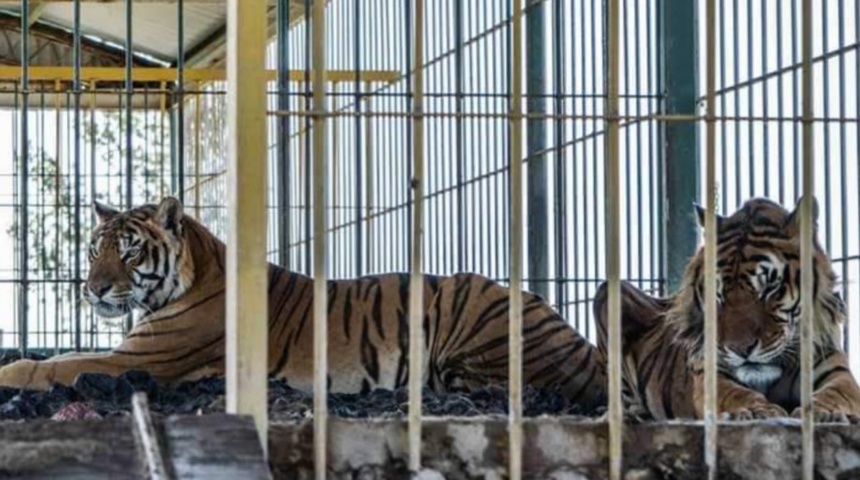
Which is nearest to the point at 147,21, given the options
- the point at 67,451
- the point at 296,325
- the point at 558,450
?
the point at 296,325

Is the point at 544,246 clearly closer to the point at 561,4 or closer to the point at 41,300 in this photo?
the point at 561,4

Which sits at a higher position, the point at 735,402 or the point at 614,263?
the point at 614,263

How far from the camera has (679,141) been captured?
7.12m

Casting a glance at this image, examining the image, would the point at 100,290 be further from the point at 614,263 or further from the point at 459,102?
the point at 614,263

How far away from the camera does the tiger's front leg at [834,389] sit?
4.47m

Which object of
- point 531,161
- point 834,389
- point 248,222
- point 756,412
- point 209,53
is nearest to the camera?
point 248,222

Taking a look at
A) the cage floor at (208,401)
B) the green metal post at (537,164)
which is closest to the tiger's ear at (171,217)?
the cage floor at (208,401)

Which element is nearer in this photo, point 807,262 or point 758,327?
point 807,262

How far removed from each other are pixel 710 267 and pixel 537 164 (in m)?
4.76

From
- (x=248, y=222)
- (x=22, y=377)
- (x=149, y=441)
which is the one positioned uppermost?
(x=248, y=222)

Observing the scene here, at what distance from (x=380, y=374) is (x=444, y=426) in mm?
3294

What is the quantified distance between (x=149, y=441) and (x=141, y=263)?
14.3 feet

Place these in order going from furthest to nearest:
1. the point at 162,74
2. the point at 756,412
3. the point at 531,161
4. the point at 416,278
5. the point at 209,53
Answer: the point at 209,53, the point at 162,74, the point at 531,161, the point at 756,412, the point at 416,278

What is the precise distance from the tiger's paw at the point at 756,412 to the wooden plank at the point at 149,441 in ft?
4.75
